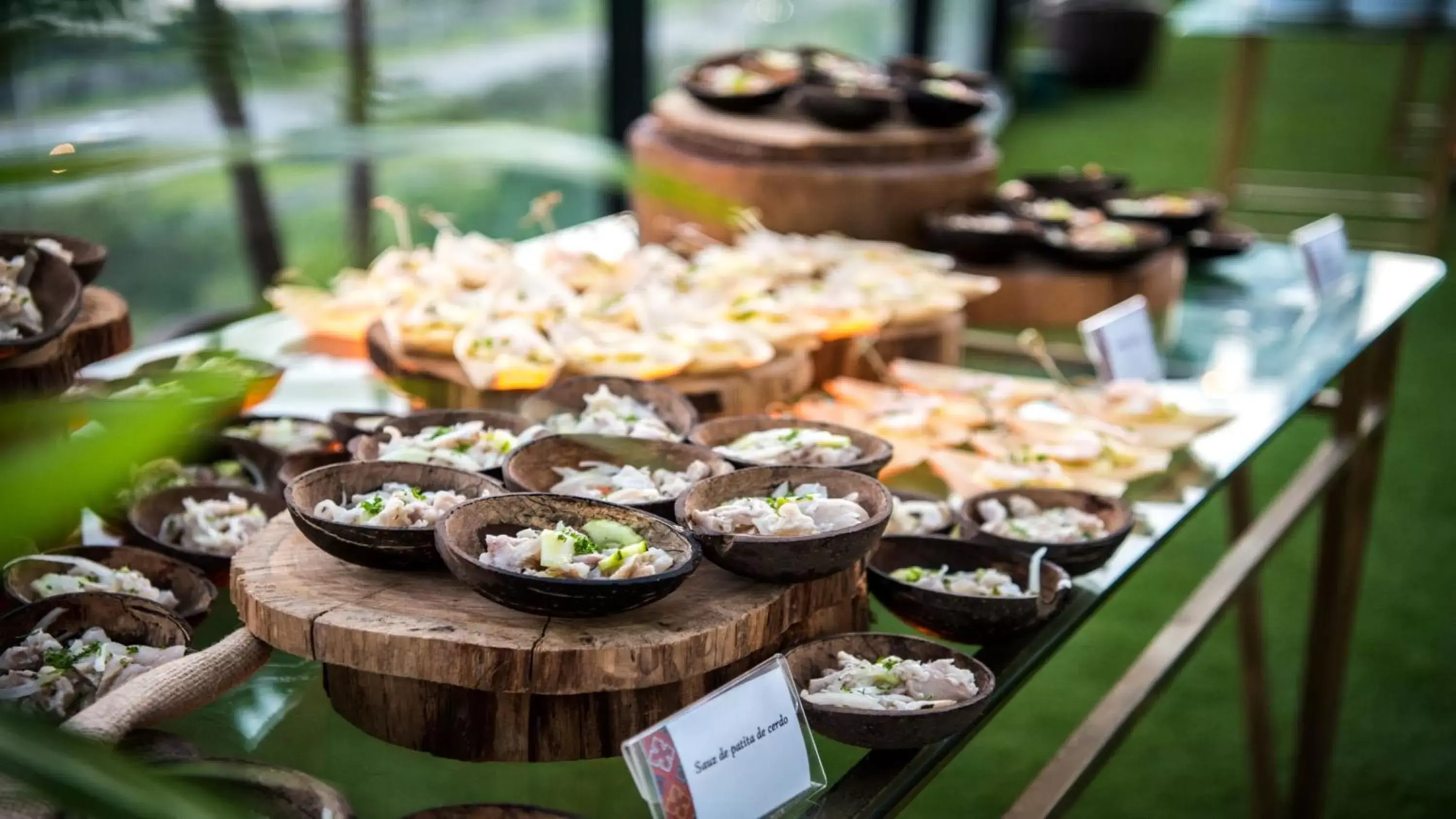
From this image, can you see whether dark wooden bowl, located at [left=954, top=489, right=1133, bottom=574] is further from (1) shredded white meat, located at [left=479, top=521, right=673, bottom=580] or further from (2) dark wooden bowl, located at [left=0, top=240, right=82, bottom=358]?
(2) dark wooden bowl, located at [left=0, top=240, right=82, bottom=358]

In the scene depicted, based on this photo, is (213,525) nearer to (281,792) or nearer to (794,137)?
(281,792)

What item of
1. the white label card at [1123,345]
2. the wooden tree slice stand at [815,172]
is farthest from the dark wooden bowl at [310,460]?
the wooden tree slice stand at [815,172]

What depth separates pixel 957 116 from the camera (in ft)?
9.25

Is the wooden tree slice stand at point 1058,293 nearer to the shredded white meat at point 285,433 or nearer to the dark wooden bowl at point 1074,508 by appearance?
the dark wooden bowl at point 1074,508

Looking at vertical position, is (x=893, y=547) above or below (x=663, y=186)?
below

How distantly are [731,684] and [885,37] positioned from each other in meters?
6.64

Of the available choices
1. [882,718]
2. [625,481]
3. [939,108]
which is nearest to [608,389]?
[625,481]

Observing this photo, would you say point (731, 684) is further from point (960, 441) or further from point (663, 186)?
point (960, 441)

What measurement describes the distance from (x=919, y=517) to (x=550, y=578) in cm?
66

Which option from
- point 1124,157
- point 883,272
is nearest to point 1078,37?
point 1124,157

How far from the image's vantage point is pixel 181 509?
147 cm

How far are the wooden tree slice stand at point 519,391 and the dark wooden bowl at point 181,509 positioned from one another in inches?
13.1

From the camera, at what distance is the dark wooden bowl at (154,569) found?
126 centimetres

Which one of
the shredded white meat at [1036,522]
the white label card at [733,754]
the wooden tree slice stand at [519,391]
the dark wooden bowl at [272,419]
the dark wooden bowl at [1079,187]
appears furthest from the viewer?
the dark wooden bowl at [1079,187]
